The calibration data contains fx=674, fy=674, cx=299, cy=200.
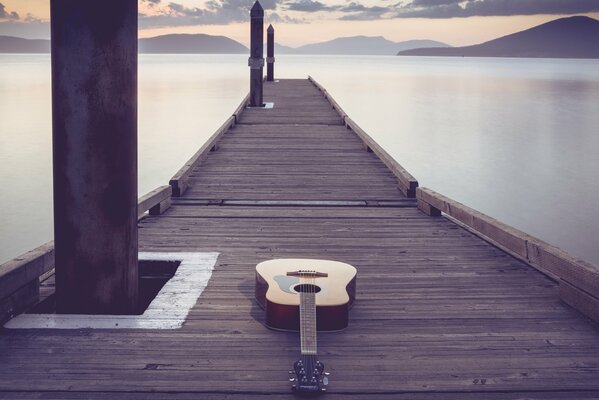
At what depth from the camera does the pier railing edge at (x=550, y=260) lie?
3527 mm

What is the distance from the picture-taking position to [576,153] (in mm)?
23562

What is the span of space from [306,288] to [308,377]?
91cm

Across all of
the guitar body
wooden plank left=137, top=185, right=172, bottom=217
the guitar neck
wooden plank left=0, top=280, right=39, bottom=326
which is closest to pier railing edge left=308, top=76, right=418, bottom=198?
wooden plank left=137, top=185, right=172, bottom=217

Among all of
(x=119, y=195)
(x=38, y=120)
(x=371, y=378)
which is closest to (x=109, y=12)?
(x=119, y=195)

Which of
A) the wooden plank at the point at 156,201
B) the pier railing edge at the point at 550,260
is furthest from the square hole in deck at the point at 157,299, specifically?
the pier railing edge at the point at 550,260

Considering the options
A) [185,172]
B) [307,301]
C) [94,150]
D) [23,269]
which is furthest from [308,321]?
[185,172]

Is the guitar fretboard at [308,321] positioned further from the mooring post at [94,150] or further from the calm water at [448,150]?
the calm water at [448,150]

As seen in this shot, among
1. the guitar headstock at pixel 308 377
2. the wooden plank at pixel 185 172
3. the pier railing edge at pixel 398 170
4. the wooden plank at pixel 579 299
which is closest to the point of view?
the guitar headstock at pixel 308 377

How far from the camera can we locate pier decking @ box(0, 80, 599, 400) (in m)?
2.77

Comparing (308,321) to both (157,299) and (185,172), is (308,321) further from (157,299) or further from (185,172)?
(185,172)

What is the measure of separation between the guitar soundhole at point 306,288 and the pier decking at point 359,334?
267 mm

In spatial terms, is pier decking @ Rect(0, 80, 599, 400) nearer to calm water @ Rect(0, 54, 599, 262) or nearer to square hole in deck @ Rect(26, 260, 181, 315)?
square hole in deck @ Rect(26, 260, 181, 315)

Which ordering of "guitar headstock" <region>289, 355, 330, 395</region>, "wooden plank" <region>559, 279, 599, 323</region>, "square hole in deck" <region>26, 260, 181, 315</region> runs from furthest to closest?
"square hole in deck" <region>26, 260, 181, 315</region> → "wooden plank" <region>559, 279, 599, 323</region> → "guitar headstock" <region>289, 355, 330, 395</region>

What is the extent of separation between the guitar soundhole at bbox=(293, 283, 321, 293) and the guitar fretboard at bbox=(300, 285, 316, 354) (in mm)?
17
